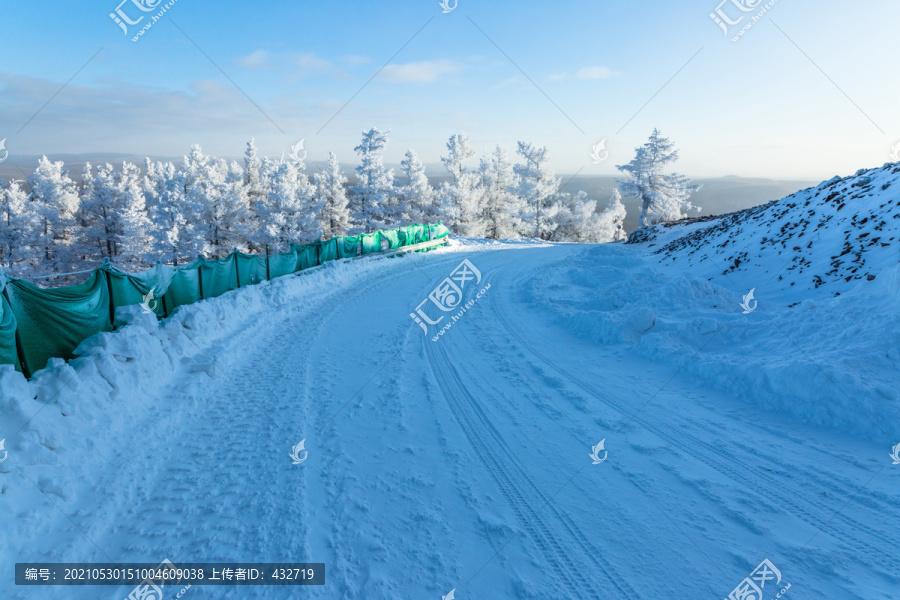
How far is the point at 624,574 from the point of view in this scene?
11.3 feet

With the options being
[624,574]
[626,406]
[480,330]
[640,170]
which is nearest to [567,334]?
[480,330]

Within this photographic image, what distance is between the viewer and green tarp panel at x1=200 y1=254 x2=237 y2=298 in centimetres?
1091

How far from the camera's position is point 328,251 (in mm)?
18547

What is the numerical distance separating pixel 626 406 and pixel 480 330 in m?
4.37

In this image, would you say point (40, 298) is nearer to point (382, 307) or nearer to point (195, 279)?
point (195, 279)

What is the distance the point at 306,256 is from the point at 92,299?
383 inches

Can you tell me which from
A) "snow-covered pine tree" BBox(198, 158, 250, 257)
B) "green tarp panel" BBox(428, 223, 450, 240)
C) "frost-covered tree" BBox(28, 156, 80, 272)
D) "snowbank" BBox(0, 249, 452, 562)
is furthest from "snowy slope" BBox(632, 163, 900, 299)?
"frost-covered tree" BBox(28, 156, 80, 272)

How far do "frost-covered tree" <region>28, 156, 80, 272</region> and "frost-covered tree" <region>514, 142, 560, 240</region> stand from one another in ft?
163
